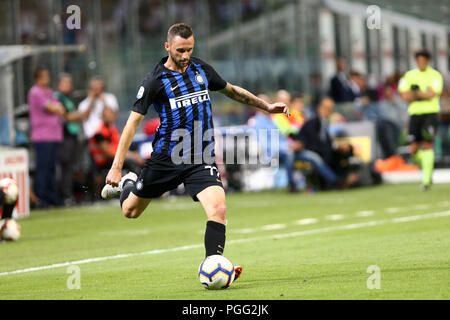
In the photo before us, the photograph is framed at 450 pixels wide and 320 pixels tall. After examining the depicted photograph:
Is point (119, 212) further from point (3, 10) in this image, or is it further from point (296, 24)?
point (296, 24)

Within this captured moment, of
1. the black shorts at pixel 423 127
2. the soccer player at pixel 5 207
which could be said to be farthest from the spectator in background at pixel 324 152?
the soccer player at pixel 5 207

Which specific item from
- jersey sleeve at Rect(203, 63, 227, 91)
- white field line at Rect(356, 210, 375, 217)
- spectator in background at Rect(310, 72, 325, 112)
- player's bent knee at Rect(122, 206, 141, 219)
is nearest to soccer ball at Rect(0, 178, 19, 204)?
player's bent knee at Rect(122, 206, 141, 219)

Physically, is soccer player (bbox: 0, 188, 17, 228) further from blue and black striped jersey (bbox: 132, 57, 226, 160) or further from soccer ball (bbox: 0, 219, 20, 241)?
blue and black striped jersey (bbox: 132, 57, 226, 160)

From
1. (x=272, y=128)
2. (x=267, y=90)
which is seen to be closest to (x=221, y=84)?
(x=272, y=128)

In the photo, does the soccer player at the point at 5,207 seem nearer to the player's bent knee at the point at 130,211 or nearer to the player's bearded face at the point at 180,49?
the player's bent knee at the point at 130,211

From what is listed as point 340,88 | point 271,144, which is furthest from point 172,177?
point 340,88

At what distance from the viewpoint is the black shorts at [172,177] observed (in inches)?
352

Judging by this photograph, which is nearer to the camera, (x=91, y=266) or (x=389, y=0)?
(x=91, y=266)

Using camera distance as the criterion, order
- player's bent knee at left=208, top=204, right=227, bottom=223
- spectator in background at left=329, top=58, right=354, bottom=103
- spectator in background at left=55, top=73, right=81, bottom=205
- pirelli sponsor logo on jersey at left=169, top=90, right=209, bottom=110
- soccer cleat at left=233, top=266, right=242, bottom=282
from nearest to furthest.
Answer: soccer cleat at left=233, top=266, right=242, bottom=282, player's bent knee at left=208, top=204, right=227, bottom=223, pirelli sponsor logo on jersey at left=169, top=90, right=209, bottom=110, spectator in background at left=55, top=73, right=81, bottom=205, spectator in background at left=329, top=58, right=354, bottom=103

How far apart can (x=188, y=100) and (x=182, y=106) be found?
71mm

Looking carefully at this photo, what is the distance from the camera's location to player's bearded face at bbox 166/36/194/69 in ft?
28.4

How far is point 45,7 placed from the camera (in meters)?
24.9

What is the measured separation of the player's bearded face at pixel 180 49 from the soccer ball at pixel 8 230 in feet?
16.8
